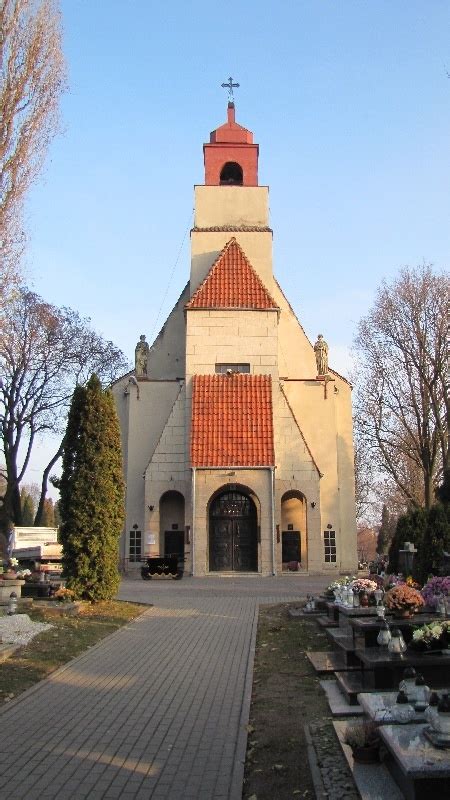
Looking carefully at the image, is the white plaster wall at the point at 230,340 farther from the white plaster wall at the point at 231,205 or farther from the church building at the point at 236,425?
the white plaster wall at the point at 231,205

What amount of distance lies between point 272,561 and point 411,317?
39.6 feet

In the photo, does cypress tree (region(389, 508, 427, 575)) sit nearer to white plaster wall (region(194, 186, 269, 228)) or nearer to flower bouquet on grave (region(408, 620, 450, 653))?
flower bouquet on grave (region(408, 620, 450, 653))

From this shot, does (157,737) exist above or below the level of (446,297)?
below

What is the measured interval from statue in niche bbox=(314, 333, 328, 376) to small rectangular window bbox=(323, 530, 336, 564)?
7503mm

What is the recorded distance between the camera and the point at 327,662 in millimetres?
10094

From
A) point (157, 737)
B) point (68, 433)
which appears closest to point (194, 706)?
point (157, 737)

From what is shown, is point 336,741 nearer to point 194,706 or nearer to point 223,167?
point 194,706

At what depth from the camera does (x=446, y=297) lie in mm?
30203

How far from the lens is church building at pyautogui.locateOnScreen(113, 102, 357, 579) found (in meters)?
28.8

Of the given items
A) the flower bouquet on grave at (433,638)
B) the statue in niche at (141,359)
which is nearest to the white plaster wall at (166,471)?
the statue in niche at (141,359)

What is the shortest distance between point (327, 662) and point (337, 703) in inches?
94.0

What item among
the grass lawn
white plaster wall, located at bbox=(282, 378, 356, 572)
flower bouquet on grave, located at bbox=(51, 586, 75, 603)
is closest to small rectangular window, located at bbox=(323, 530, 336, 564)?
white plaster wall, located at bbox=(282, 378, 356, 572)

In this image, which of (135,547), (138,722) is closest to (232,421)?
(135,547)

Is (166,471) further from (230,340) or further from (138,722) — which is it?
(138,722)
